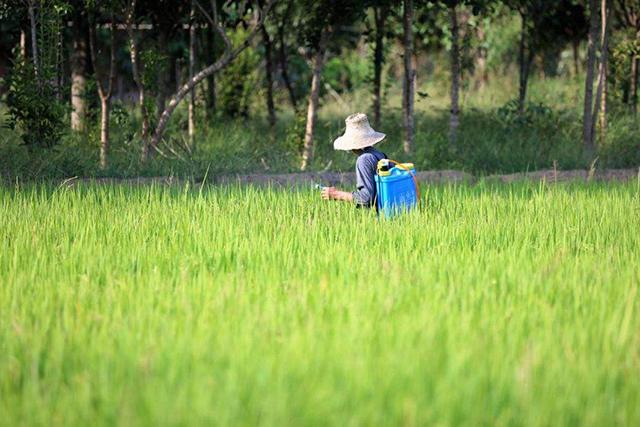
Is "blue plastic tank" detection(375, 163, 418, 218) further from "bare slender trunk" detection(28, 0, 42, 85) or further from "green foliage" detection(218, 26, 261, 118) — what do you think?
"green foliage" detection(218, 26, 261, 118)

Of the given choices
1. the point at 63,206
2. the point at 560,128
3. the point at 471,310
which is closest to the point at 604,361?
the point at 471,310

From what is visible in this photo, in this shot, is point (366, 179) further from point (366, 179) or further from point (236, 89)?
point (236, 89)

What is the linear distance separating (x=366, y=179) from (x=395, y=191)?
0.19m

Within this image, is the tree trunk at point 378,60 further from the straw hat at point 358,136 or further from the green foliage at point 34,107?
the straw hat at point 358,136

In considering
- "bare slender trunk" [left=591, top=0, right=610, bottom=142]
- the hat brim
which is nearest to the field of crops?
the hat brim

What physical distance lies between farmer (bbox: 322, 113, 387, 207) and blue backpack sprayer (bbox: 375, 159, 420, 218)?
6 centimetres

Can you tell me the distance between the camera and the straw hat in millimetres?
5982

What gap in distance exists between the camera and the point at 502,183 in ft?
28.5

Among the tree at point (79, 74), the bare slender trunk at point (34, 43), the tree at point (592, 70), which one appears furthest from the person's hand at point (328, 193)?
the tree at point (79, 74)

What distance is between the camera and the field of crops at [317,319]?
2.85 metres

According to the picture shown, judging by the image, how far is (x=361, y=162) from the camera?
5965mm

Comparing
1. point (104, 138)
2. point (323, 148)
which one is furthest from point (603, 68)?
point (104, 138)

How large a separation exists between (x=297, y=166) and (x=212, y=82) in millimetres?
3717

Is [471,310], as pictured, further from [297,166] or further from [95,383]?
[297,166]
